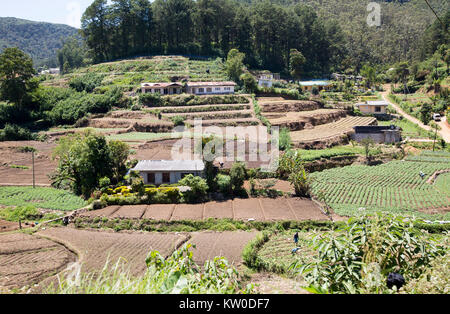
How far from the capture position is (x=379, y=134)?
37.7m

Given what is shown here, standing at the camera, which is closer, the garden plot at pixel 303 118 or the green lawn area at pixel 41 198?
the green lawn area at pixel 41 198

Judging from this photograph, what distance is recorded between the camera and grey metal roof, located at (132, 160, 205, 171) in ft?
76.9

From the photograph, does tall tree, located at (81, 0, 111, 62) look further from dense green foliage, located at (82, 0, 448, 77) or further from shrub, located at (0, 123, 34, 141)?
shrub, located at (0, 123, 34, 141)

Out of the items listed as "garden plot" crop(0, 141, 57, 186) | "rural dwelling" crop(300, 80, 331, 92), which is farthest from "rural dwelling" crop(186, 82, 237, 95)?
"garden plot" crop(0, 141, 57, 186)

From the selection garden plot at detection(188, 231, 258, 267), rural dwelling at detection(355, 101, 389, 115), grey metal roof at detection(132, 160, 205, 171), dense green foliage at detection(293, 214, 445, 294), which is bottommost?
garden plot at detection(188, 231, 258, 267)

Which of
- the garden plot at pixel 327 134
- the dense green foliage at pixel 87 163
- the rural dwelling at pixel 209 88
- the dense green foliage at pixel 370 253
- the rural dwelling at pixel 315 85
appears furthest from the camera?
the rural dwelling at pixel 315 85

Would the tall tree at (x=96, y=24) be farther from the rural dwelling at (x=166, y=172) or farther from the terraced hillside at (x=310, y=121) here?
the rural dwelling at (x=166, y=172)

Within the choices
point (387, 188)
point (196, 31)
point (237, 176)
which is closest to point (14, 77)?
point (237, 176)

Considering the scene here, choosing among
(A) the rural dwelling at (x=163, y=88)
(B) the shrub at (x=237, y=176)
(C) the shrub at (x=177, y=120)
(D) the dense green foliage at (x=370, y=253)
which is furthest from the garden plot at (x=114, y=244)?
(A) the rural dwelling at (x=163, y=88)

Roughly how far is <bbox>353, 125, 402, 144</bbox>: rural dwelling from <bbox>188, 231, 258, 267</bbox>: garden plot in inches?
970

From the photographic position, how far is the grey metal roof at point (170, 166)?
76.9 feet

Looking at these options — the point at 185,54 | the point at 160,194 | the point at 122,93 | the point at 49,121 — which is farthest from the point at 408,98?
the point at 49,121

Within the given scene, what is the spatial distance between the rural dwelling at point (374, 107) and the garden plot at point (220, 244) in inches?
1461

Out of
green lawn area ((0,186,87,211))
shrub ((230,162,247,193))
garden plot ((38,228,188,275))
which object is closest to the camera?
garden plot ((38,228,188,275))
